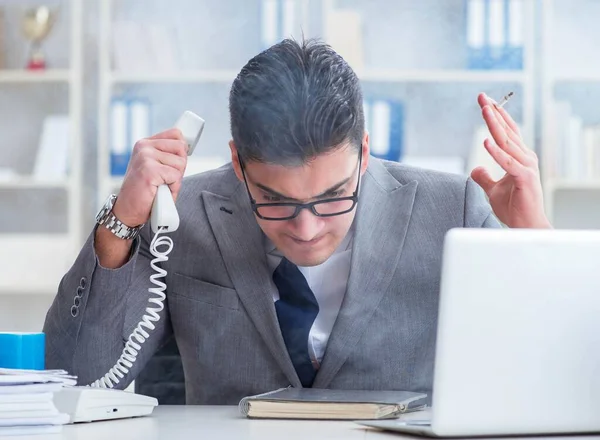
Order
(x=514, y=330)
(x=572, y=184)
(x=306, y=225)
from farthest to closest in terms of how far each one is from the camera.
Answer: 1. (x=572, y=184)
2. (x=306, y=225)
3. (x=514, y=330)

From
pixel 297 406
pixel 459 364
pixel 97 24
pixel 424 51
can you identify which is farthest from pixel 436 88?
pixel 459 364

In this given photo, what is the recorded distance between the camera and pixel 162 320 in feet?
5.70

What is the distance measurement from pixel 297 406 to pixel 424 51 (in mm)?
2409

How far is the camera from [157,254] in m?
→ 1.57

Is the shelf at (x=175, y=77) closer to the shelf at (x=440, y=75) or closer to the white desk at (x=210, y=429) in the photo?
the shelf at (x=440, y=75)

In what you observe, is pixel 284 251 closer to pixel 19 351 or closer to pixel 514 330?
pixel 19 351

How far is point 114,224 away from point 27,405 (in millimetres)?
509

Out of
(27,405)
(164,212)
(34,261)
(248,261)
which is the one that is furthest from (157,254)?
(34,261)

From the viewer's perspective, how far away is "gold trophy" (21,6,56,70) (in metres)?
3.45

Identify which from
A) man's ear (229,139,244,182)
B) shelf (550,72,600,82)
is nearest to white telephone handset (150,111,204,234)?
man's ear (229,139,244,182)

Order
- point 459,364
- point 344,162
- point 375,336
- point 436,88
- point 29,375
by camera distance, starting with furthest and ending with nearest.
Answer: point 436,88
point 375,336
point 344,162
point 29,375
point 459,364

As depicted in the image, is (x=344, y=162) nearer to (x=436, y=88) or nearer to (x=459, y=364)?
(x=459, y=364)

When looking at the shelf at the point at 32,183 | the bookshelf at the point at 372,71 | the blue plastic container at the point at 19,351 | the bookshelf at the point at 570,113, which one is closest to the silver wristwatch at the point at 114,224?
the blue plastic container at the point at 19,351

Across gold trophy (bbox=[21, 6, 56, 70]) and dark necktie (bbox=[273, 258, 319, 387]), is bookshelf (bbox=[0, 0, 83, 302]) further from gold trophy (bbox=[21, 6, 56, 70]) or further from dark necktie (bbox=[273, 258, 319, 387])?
dark necktie (bbox=[273, 258, 319, 387])
